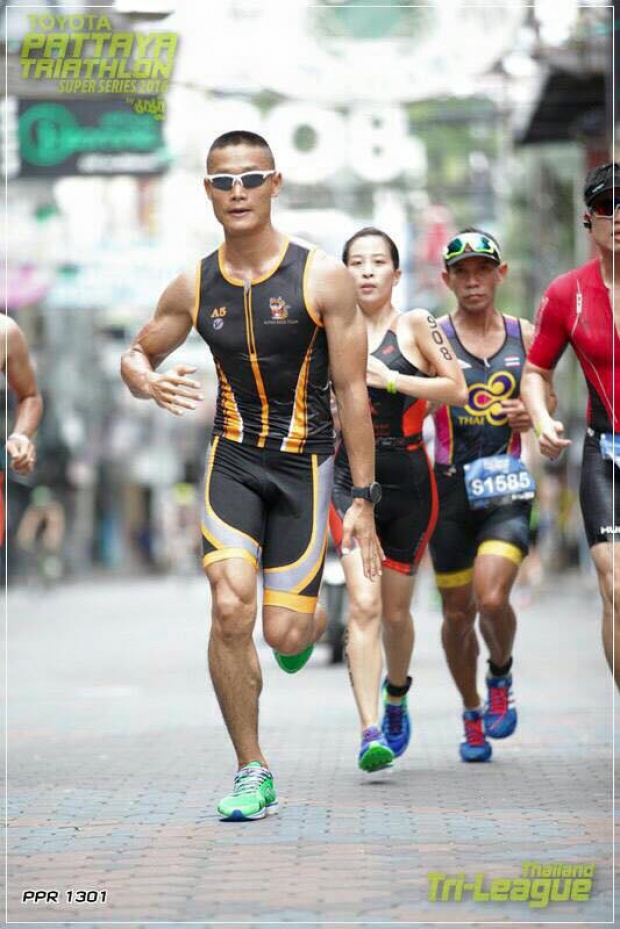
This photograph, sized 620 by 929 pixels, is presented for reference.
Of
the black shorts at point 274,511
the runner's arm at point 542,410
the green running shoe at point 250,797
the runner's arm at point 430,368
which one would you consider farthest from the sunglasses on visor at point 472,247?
the green running shoe at point 250,797

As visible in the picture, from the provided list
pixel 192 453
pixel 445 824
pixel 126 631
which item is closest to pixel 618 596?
pixel 445 824

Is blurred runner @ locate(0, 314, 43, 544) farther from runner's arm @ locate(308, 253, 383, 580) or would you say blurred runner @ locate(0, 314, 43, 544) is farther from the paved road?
runner's arm @ locate(308, 253, 383, 580)

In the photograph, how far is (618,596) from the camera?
714 cm

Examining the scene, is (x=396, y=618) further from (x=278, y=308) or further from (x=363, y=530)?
(x=278, y=308)

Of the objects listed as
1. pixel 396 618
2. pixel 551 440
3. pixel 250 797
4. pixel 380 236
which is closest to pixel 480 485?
pixel 396 618

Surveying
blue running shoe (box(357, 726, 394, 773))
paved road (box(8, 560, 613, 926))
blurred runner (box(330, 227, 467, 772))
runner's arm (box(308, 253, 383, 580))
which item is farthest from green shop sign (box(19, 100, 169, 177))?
runner's arm (box(308, 253, 383, 580))

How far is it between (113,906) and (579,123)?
2273 centimetres

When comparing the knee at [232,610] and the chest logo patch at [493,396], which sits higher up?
the chest logo patch at [493,396]

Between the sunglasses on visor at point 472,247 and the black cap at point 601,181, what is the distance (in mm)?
1890

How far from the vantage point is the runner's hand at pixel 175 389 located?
7.42 m

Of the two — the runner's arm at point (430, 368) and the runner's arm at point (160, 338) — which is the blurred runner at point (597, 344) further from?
the runner's arm at point (160, 338)

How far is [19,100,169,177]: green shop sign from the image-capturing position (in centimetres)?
1900

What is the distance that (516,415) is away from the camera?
9.49 m

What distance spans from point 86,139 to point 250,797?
12496mm
